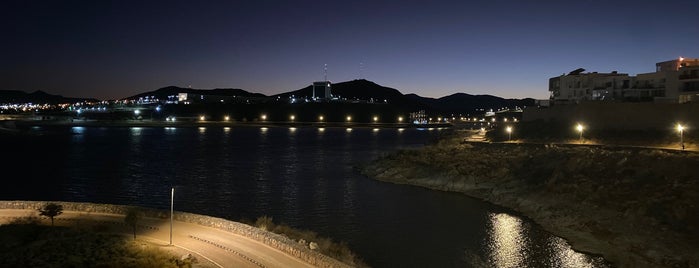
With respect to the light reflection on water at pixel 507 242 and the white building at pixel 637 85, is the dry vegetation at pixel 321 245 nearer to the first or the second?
the light reflection on water at pixel 507 242

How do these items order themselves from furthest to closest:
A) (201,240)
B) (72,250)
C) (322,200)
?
(322,200) → (201,240) → (72,250)

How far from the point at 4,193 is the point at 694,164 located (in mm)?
48120

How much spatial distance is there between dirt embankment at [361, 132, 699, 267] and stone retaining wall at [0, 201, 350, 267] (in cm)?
1270

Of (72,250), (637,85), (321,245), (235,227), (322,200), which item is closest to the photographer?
(72,250)

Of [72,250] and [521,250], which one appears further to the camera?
[521,250]

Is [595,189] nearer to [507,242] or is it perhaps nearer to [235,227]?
[507,242]

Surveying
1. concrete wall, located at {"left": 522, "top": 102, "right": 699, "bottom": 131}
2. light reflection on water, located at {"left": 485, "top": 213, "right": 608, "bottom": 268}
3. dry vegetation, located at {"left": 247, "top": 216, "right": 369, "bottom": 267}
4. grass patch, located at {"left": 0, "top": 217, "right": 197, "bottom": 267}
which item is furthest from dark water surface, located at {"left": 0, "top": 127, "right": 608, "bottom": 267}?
concrete wall, located at {"left": 522, "top": 102, "right": 699, "bottom": 131}

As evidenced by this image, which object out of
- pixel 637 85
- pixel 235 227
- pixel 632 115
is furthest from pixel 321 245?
pixel 637 85

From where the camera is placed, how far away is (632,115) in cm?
4400

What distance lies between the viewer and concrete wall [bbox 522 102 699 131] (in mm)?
40125

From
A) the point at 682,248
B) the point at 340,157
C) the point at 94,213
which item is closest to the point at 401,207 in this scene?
the point at 682,248

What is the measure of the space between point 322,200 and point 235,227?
16762mm

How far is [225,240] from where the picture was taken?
18.1 meters

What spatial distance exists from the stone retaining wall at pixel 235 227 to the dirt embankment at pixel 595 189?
12702 millimetres
